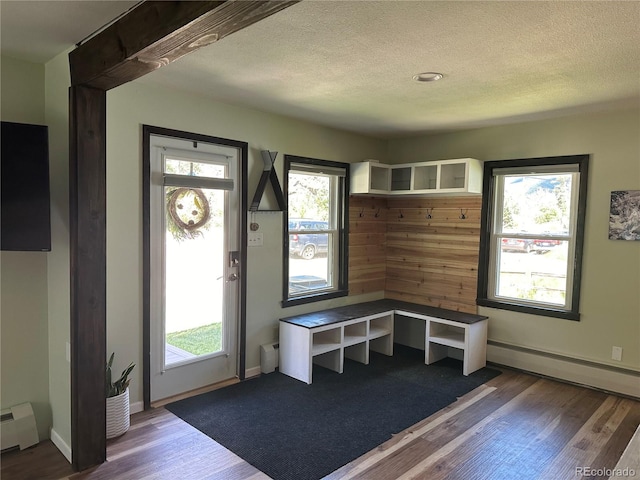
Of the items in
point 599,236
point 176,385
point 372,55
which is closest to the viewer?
point 372,55

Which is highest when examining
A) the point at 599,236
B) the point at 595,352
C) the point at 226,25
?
the point at 226,25

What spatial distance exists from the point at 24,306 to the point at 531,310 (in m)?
4.07

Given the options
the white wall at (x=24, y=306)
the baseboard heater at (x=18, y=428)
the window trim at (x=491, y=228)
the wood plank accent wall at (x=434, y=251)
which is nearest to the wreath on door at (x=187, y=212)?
the white wall at (x=24, y=306)

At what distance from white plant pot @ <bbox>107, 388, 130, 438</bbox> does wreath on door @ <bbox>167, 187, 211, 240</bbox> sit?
121cm

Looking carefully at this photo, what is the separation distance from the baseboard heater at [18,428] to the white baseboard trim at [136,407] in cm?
61

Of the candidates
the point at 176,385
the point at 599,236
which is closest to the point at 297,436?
the point at 176,385

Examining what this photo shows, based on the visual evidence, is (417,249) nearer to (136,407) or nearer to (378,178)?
(378,178)

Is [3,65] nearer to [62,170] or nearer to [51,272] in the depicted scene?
[62,170]

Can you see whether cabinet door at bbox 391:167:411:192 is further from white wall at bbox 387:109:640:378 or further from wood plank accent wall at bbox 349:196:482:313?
white wall at bbox 387:109:640:378

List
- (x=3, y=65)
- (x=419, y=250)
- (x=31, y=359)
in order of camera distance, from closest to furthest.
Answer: (x=3, y=65)
(x=31, y=359)
(x=419, y=250)

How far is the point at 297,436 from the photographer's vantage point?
2.95m

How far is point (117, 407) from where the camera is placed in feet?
9.44

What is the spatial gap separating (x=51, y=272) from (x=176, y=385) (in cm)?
131

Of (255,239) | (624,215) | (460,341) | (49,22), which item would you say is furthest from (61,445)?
(624,215)
